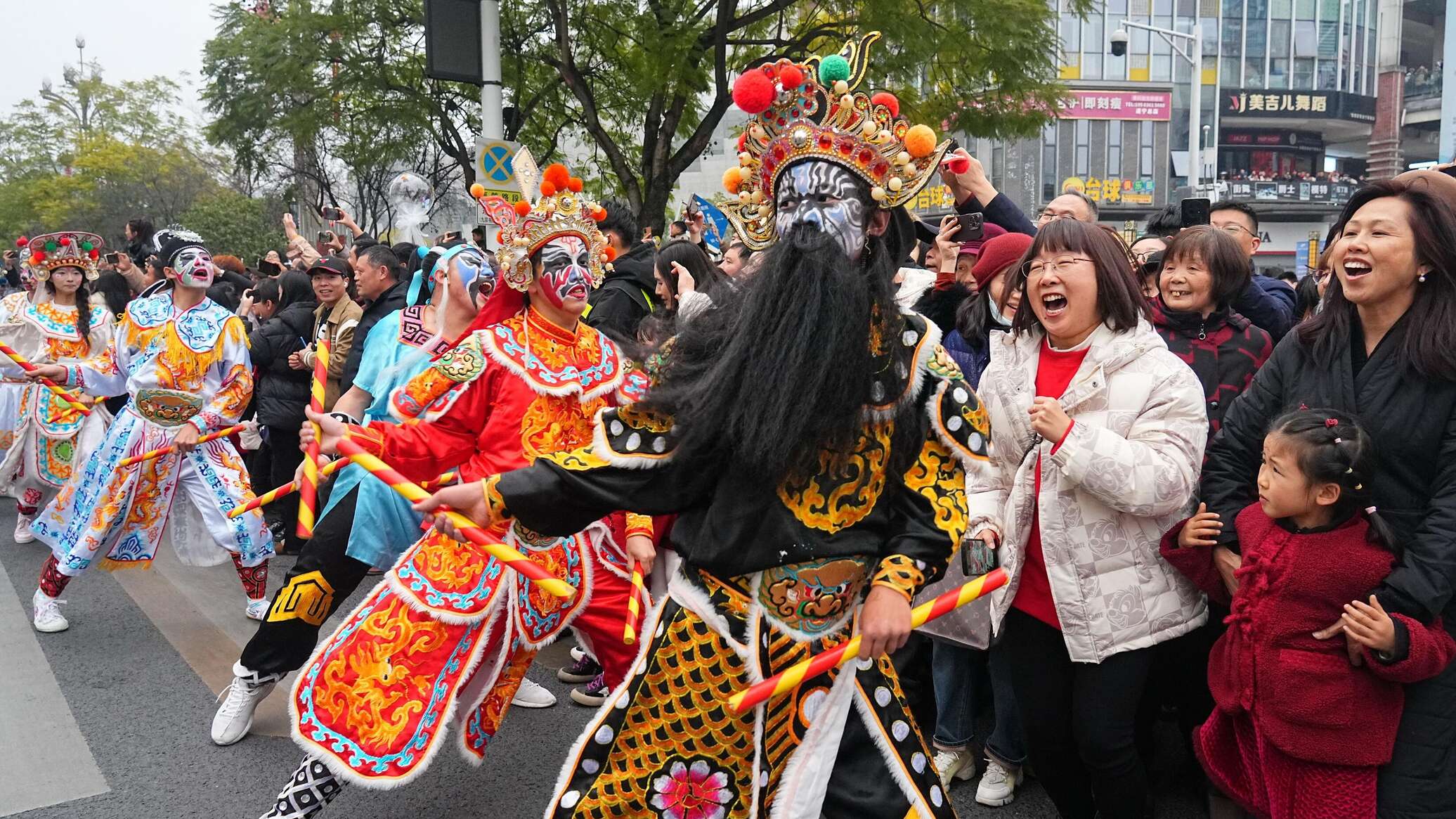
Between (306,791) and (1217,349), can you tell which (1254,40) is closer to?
(1217,349)

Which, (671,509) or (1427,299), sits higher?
(1427,299)

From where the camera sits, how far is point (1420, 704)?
8.34 ft

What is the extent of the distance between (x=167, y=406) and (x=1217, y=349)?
5.04m

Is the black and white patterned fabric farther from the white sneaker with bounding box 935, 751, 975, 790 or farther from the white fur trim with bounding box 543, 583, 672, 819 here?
the white sneaker with bounding box 935, 751, 975, 790

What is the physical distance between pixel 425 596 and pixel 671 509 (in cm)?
116

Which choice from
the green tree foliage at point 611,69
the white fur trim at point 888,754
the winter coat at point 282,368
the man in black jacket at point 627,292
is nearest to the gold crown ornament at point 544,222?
the man in black jacket at point 627,292

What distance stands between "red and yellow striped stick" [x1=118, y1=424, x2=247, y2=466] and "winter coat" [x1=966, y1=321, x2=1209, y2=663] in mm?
4046

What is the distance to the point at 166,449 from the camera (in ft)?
18.6

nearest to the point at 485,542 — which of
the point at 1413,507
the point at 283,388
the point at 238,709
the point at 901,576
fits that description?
the point at 901,576

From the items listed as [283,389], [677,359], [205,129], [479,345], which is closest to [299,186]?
[205,129]

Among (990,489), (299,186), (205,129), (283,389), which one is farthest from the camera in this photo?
(299,186)

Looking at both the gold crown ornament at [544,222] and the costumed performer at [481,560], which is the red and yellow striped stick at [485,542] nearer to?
the costumed performer at [481,560]

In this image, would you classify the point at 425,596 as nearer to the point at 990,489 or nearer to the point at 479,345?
the point at 479,345

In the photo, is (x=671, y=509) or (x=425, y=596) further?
(x=425, y=596)
